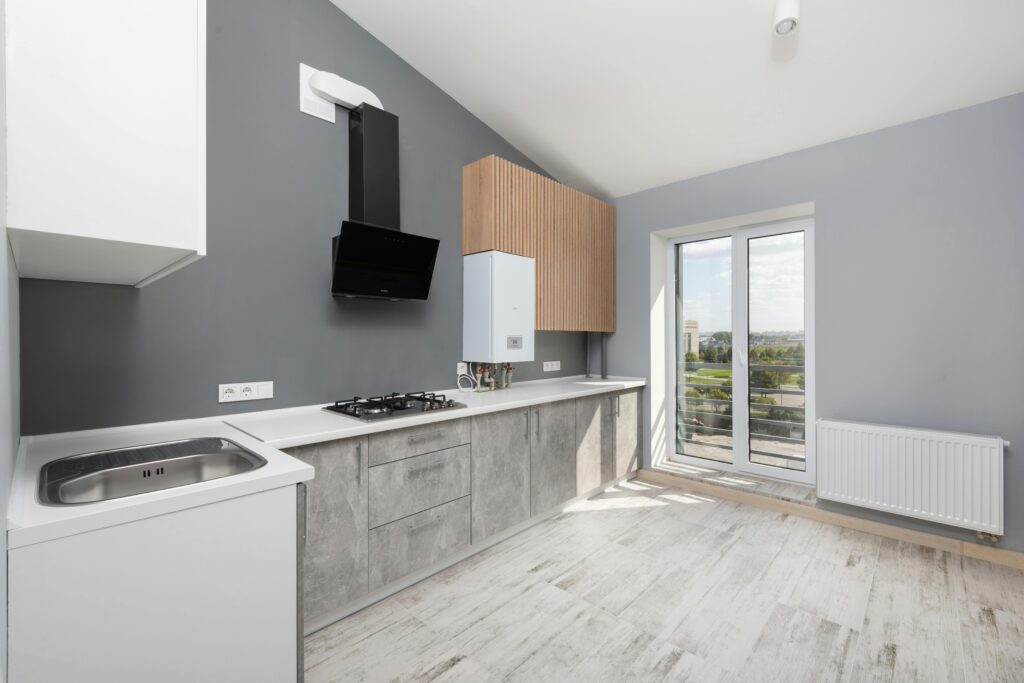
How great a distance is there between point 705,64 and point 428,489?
9.10 ft

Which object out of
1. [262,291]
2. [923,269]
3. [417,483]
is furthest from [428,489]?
[923,269]

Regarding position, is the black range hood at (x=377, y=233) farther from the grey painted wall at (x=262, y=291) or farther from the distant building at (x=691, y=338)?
the distant building at (x=691, y=338)

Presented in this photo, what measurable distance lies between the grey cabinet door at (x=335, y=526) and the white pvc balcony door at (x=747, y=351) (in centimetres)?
302

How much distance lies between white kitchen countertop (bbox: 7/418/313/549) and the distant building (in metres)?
3.47

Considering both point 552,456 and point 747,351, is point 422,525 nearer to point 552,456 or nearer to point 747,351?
point 552,456

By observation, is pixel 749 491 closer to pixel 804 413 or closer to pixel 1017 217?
pixel 804 413

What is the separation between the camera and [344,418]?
2.17 metres

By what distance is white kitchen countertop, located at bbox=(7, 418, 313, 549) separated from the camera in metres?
0.97

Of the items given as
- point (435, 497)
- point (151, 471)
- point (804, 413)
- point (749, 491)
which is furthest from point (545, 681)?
point (804, 413)

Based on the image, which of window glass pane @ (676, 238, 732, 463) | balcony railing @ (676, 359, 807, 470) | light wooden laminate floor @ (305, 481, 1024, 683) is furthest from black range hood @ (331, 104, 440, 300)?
balcony railing @ (676, 359, 807, 470)

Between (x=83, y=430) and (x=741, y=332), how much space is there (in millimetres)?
4028

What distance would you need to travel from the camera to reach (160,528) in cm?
110

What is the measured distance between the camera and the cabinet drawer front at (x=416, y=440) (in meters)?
2.09

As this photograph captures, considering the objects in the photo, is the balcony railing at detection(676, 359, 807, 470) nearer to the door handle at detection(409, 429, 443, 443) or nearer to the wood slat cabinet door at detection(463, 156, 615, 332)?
the wood slat cabinet door at detection(463, 156, 615, 332)
